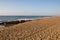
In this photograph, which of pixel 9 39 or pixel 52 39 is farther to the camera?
pixel 9 39

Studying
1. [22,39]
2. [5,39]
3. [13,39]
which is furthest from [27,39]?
[5,39]

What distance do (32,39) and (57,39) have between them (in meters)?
1.57

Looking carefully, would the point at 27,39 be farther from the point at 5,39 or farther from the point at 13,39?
the point at 5,39

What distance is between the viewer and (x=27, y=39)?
869 cm

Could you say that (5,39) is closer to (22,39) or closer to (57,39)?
(22,39)

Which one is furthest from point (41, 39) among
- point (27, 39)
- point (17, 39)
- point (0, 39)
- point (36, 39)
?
point (0, 39)

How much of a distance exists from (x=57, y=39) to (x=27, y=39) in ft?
6.26

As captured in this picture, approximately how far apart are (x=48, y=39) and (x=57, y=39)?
0.55 m

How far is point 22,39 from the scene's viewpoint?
875 cm

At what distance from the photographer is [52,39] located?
26.8 feet

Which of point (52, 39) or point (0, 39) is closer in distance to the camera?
point (52, 39)

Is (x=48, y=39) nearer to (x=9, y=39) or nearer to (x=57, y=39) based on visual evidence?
(x=57, y=39)

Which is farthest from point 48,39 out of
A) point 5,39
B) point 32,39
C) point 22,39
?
point 5,39

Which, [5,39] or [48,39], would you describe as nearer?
[48,39]
